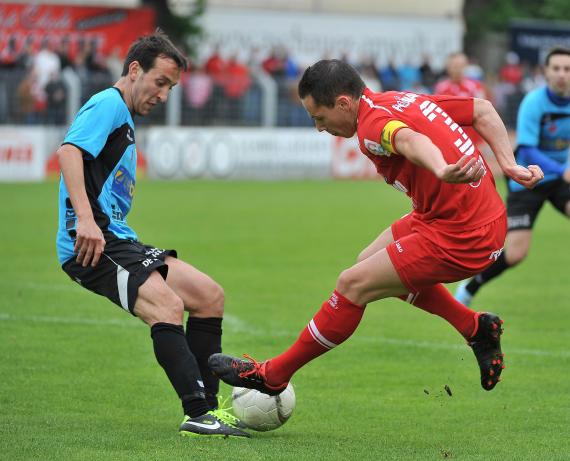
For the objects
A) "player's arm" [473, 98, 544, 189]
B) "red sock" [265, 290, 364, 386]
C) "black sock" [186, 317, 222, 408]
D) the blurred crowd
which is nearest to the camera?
"red sock" [265, 290, 364, 386]

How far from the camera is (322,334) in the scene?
5879mm

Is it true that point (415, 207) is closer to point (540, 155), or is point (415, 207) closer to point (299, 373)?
point (299, 373)

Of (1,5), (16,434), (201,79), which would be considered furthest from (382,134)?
(1,5)

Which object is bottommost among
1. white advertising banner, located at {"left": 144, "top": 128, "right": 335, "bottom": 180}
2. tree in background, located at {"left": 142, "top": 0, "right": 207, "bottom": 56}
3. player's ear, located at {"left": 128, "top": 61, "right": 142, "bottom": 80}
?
white advertising banner, located at {"left": 144, "top": 128, "right": 335, "bottom": 180}

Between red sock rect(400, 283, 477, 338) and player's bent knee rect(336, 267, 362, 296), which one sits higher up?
player's bent knee rect(336, 267, 362, 296)

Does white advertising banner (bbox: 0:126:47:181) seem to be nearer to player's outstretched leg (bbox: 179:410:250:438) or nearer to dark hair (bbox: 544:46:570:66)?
dark hair (bbox: 544:46:570:66)

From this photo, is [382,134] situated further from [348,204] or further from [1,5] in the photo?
[1,5]

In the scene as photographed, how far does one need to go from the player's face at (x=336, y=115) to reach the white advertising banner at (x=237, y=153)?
704 inches

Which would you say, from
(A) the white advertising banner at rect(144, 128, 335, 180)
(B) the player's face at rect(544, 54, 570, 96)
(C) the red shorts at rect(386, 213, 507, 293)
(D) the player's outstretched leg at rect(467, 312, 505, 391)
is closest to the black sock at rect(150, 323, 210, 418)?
(C) the red shorts at rect(386, 213, 507, 293)

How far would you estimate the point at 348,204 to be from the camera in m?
20.4

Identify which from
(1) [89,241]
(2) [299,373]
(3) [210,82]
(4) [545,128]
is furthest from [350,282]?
(3) [210,82]

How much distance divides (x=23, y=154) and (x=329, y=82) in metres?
17.7

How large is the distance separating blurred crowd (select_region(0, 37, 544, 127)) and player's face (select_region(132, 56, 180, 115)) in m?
13.6

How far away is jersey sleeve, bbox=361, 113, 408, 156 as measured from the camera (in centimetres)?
538
